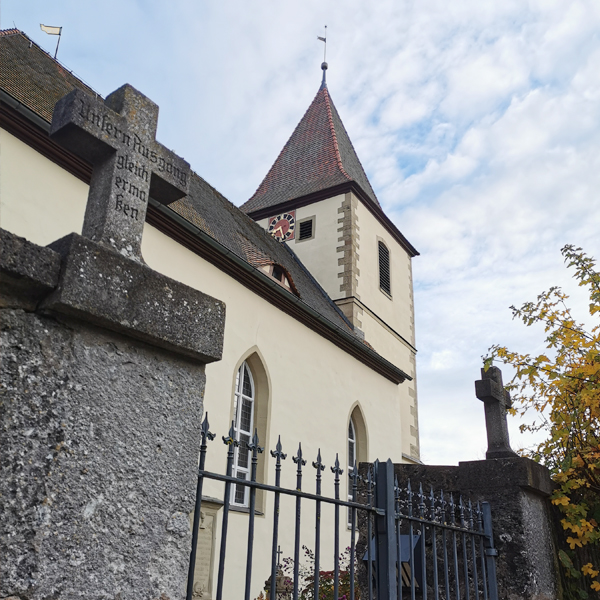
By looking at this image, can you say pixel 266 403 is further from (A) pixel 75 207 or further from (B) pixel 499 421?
(B) pixel 499 421

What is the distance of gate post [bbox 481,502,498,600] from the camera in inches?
161

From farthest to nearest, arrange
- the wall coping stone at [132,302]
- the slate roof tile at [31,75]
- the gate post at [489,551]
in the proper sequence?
the slate roof tile at [31,75]
the gate post at [489,551]
the wall coping stone at [132,302]

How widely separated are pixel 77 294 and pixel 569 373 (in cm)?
425

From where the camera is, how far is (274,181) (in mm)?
21281

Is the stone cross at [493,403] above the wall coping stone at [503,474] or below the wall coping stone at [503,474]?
above

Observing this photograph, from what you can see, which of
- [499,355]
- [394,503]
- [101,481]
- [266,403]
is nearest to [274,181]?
[266,403]

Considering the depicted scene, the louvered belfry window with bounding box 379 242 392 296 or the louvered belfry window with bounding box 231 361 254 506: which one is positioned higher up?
the louvered belfry window with bounding box 379 242 392 296

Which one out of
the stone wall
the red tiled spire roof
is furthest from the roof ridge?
the stone wall

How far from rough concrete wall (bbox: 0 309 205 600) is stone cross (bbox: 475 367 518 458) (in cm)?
322

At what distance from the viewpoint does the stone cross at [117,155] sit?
2188 mm

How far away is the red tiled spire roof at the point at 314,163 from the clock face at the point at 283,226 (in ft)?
1.63

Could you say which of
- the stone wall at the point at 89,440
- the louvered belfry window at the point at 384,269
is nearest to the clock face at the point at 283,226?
the louvered belfry window at the point at 384,269

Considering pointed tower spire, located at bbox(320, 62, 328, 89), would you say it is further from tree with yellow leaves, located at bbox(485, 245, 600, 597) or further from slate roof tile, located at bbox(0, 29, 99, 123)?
tree with yellow leaves, located at bbox(485, 245, 600, 597)

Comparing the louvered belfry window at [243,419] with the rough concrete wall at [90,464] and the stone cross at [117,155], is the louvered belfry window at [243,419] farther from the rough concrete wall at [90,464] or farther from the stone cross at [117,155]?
the rough concrete wall at [90,464]
